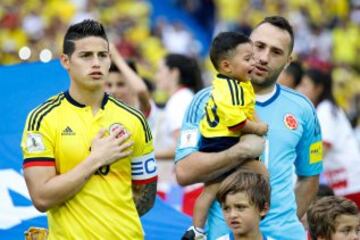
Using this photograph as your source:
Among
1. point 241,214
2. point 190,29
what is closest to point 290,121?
point 241,214

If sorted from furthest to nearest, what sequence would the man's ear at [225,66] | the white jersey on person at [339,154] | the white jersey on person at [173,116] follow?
the white jersey on person at [339,154]
the white jersey on person at [173,116]
the man's ear at [225,66]

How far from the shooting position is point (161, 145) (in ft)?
40.2

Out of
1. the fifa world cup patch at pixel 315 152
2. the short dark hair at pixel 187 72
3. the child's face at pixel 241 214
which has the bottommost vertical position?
the child's face at pixel 241 214

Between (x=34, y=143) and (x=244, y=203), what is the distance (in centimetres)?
123

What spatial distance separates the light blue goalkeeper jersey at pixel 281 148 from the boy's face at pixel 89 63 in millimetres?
767

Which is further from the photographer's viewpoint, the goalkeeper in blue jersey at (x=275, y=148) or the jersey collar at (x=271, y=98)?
the jersey collar at (x=271, y=98)

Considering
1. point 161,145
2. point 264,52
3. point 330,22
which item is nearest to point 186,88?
point 161,145

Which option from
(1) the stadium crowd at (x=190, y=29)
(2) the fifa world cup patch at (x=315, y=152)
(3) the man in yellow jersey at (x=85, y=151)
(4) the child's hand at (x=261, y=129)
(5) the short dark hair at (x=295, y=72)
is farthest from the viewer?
(1) the stadium crowd at (x=190, y=29)

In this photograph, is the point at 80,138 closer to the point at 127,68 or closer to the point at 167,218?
the point at 167,218

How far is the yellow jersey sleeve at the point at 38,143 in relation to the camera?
681cm

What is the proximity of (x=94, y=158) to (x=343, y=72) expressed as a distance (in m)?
19.5

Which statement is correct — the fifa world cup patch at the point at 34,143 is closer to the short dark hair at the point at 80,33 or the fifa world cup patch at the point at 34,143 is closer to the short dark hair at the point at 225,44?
the short dark hair at the point at 80,33

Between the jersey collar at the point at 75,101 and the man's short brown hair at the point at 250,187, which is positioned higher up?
the jersey collar at the point at 75,101

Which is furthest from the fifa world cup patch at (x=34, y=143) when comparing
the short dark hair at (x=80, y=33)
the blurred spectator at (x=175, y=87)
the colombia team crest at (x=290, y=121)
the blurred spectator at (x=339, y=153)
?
the blurred spectator at (x=339, y=153)
